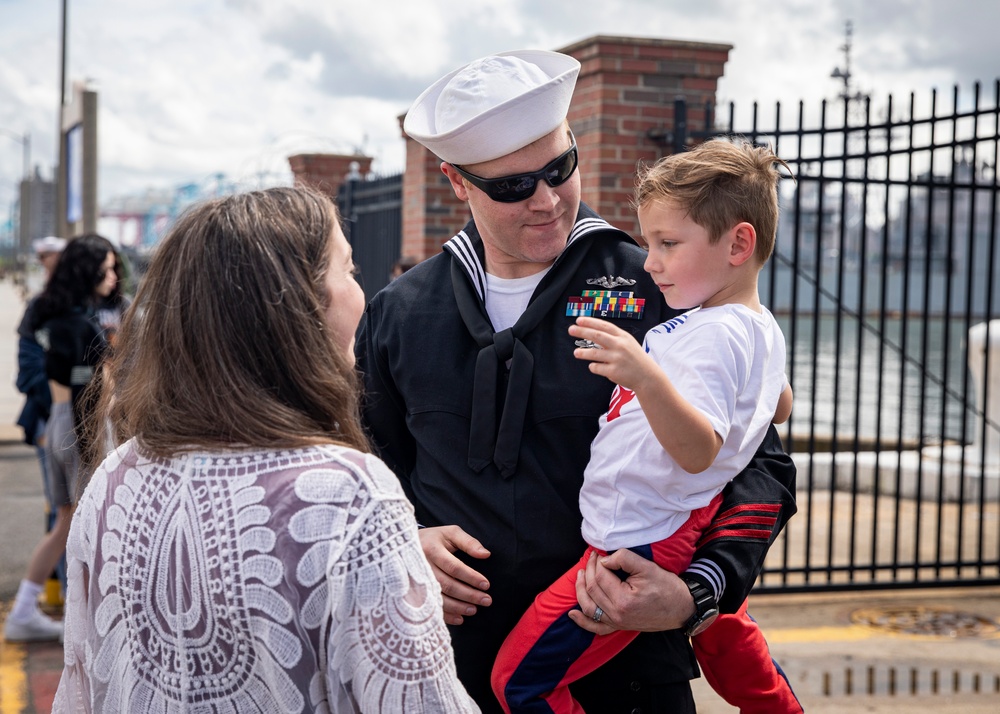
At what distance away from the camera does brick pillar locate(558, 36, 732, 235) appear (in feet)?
19.3

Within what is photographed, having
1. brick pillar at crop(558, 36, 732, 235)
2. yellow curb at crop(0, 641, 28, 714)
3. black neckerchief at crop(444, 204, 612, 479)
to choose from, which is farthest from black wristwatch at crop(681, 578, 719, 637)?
brick pillar at crop(558, 36, 732, 235)

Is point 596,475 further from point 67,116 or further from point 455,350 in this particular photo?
point 67,116

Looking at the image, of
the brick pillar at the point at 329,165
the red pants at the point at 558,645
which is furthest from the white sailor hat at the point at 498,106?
the brick pillar at the point at 329,165

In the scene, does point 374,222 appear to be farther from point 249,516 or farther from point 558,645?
point 249,516

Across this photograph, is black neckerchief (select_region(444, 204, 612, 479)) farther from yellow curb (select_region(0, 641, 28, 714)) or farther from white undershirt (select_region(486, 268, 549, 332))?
yellow curb (select_region(0, 641, 28, 714))

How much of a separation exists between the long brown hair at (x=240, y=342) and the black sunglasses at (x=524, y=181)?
76 cm

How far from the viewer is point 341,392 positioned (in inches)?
60.5

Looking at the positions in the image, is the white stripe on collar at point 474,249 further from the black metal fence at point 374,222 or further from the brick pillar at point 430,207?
the black metal fence at point 374,222

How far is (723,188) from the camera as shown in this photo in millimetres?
2031

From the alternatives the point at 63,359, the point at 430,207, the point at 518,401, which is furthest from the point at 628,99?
the point at 518,401

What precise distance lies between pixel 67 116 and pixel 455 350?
32.4 feet

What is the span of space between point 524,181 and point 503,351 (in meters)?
0.40

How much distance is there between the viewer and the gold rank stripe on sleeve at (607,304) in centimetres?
222

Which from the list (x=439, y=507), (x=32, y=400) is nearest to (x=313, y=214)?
(x=439, y=507)
